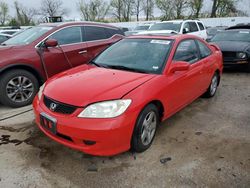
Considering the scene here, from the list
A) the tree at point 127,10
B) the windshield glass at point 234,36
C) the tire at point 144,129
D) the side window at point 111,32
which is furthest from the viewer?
→ the tree at point 127,10

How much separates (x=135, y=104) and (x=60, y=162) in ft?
3.76

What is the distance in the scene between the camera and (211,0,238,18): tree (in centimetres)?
3762

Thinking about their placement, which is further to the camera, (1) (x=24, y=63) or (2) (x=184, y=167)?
(1) (x=24, y=63)

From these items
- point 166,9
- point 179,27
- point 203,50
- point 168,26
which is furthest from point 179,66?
point 166,9

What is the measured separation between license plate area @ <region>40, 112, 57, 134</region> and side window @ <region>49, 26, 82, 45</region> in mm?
2630

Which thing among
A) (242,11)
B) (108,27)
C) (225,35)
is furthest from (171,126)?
(242,11)

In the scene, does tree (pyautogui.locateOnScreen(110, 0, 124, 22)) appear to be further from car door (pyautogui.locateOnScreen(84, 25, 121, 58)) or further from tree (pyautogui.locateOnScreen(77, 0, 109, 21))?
car door (pyautogui.locateOnScreen(84, 25, 121, 58))

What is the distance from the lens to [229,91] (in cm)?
573

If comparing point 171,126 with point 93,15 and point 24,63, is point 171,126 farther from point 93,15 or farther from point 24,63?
point 93,15

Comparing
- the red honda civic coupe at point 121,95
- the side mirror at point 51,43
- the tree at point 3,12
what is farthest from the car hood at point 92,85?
the tree at point 3,12

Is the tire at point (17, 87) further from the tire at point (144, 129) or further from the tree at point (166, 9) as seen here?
the tree at point (166, 9)

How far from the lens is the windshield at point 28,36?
4.87 metres

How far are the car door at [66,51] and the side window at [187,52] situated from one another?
2.42 meters

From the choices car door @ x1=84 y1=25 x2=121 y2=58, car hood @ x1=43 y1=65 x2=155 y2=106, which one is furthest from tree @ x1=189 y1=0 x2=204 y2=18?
car hood @ x1=43 y1=65 x2=155 y2=106
